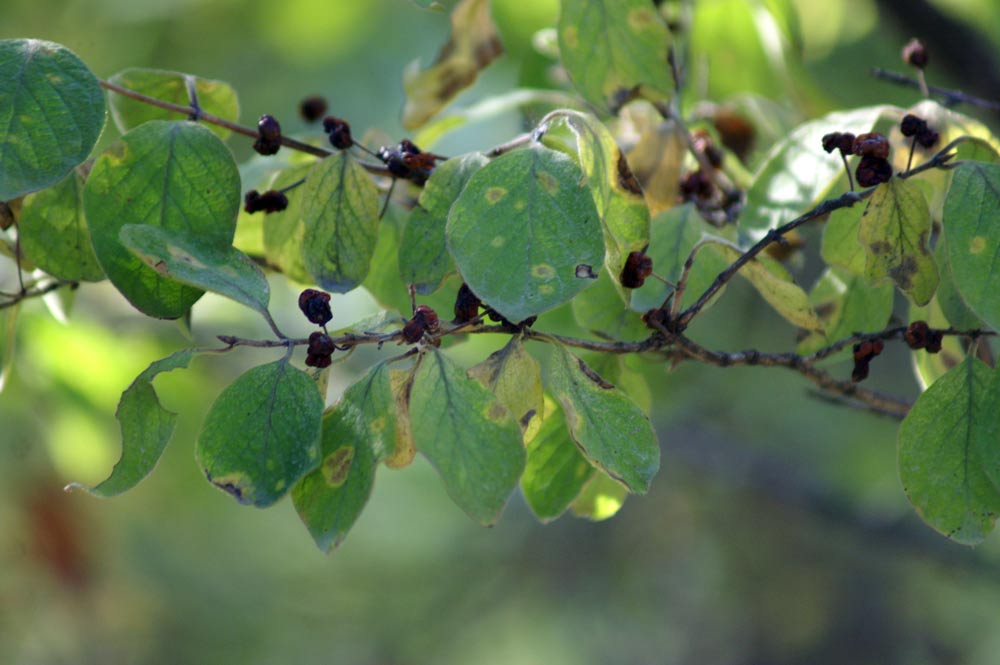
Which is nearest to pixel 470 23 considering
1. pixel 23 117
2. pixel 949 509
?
pixel 23 117

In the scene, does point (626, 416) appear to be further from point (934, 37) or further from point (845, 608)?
point (845, 608)

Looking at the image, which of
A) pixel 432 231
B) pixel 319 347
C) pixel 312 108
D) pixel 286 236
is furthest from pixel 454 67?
pixel 319 347

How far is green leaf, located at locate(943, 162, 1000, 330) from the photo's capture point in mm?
659

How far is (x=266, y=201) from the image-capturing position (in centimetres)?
86

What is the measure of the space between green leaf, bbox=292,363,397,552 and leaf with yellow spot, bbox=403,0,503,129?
1.52 feet

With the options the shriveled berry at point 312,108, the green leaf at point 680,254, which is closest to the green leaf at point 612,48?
the green leaf at point 680,254

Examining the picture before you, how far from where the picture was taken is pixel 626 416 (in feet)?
Result: 2.21

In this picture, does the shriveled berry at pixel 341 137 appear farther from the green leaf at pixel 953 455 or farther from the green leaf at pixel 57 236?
→ the green leaf at pixel 953 455

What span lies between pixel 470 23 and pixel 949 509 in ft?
2.19

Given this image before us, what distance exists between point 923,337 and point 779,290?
123mm

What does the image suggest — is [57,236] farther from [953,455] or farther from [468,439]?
[953,455]

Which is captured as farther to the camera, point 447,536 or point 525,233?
point 447,536

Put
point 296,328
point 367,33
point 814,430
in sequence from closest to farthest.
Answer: point 296,328 → point 367,33 → point 814,430

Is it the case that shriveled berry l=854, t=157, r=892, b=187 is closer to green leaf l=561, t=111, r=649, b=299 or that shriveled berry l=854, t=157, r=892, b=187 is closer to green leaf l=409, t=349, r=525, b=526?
green leaf l=561, t=111, r=649, b=299
